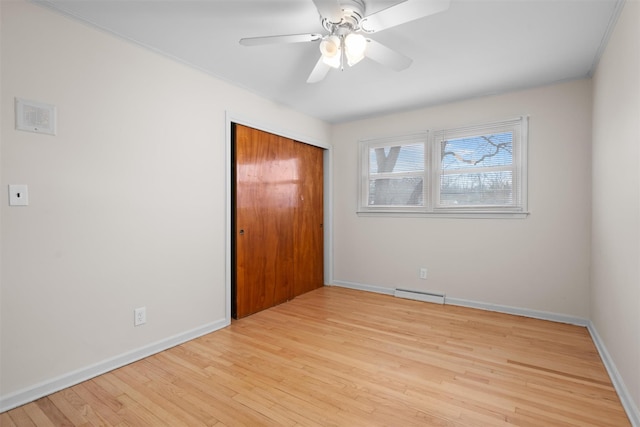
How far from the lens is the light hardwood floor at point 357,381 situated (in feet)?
5.57

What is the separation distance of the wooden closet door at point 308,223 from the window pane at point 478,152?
1.69 metres

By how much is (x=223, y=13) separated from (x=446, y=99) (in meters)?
2.60

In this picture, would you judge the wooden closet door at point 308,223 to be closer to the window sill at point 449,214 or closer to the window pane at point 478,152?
the window sill at point 449,214

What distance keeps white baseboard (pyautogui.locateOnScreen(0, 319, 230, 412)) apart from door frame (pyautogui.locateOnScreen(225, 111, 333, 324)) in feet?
1.63

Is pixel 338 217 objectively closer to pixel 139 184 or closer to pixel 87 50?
pixel 139 184

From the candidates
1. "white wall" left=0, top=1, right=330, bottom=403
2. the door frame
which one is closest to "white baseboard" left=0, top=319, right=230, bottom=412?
"white wall" left=0, top=1, right=330, bottom=403

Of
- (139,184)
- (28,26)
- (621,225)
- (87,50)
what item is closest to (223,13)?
(87,50)

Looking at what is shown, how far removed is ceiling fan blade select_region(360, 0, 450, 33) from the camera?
5.00 ft

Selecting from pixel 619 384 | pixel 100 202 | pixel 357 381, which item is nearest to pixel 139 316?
pixel 100 202

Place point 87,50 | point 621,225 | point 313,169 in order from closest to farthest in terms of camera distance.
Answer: point 621,225 → point 87,50 → point 313,169

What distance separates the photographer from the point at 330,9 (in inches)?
64.6

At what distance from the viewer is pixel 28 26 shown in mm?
1842

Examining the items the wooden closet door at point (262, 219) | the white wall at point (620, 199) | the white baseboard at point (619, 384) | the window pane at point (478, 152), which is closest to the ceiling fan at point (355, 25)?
the white wall at point (620, 199)

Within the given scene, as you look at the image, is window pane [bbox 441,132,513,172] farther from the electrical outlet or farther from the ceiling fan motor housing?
the electrical outlet
